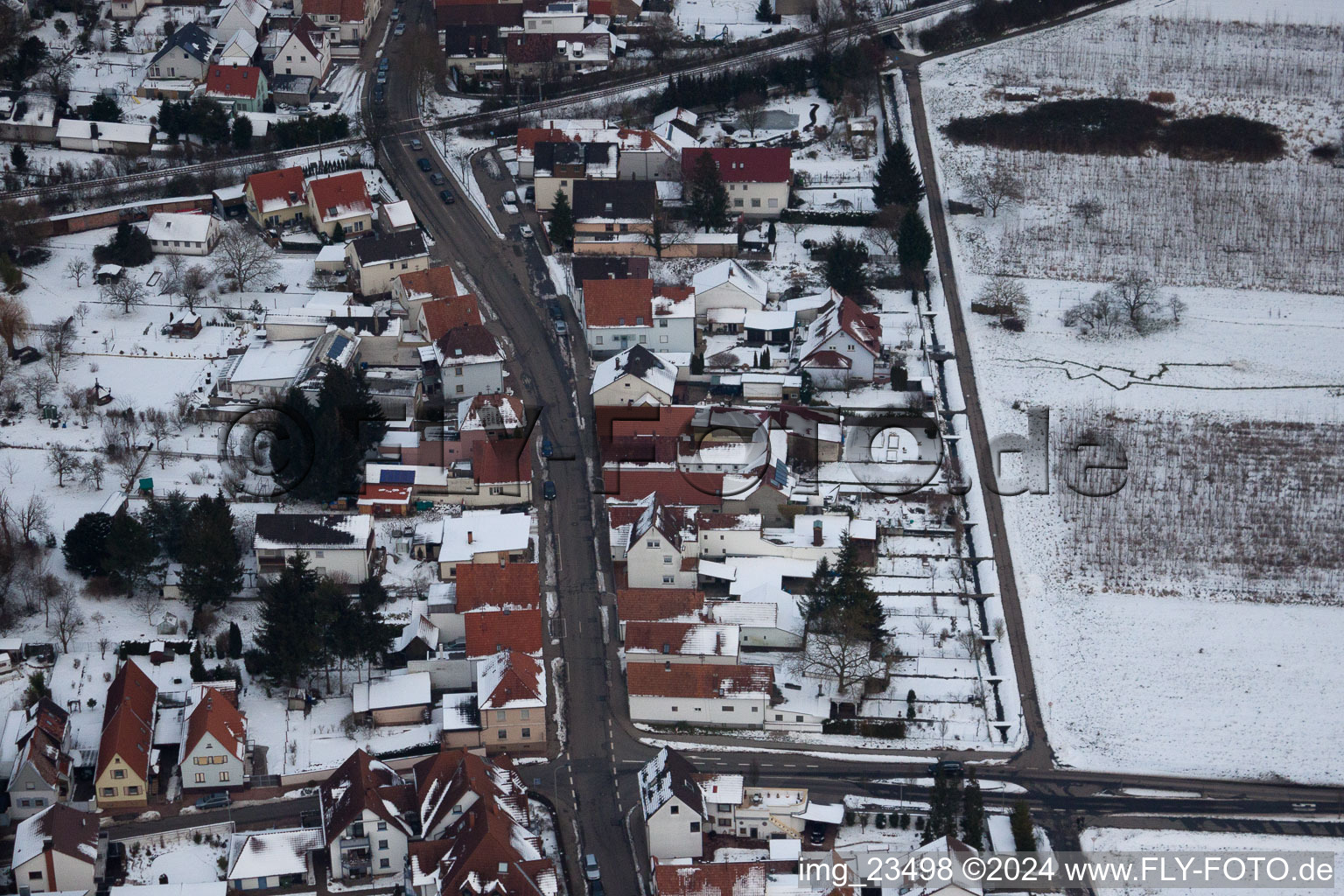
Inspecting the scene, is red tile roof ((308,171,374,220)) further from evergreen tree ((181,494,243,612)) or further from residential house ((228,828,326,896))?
residential house ((228,828,326,896))

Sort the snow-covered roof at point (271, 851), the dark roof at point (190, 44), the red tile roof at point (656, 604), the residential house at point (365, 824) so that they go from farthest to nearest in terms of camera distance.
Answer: the dark roof at point (190, 44) < the red tile roof at point (656, 604) < the residential house at point (365, 824) < the snow-covered roof at point (271, 851)

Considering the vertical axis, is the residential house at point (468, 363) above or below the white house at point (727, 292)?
below

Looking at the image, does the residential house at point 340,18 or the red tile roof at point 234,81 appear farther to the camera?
the residential house at point 340,18

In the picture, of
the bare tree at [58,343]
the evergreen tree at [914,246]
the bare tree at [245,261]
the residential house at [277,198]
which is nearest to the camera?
the bare tree at [58,343]

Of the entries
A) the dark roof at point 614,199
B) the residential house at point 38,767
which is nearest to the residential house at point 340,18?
the dark roof at point 614,199

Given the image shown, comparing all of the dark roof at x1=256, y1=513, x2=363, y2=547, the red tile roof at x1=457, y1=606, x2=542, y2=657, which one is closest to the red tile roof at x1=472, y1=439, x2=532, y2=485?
the dark roof at x1=256, y1=513, x2=363, y2=547

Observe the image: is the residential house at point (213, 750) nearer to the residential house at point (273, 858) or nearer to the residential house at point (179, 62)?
the residential house at point (273, 858)

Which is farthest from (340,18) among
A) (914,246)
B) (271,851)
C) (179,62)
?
(271,851)
